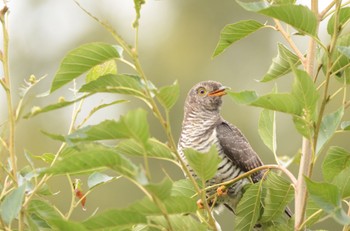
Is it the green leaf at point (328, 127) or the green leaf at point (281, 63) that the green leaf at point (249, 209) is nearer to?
the green leaf at point (281, 63)

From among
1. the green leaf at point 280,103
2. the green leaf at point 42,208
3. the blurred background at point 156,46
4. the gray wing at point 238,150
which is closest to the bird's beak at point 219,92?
the gray wing at point 238,150

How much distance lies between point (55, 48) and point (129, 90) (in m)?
19.4

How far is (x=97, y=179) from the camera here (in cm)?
229

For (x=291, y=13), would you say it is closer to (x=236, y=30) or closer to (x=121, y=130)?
(x=236, y=30)

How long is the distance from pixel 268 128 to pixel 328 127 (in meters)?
0.46

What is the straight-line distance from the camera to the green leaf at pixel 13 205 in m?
1.89

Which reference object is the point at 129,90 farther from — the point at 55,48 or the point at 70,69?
the point at 55,48

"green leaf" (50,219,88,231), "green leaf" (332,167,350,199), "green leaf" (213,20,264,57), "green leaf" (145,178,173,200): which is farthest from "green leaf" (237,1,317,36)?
"green leaf" (50,219,88,231)

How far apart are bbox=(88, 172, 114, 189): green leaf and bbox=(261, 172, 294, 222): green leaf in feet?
1.42

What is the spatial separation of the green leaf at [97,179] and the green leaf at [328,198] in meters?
0.67

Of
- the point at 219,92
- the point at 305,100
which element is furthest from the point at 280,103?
the point at 219,92

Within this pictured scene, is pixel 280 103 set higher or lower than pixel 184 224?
higher

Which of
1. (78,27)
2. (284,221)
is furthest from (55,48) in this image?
(284,221)

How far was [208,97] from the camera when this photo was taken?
4.73m
